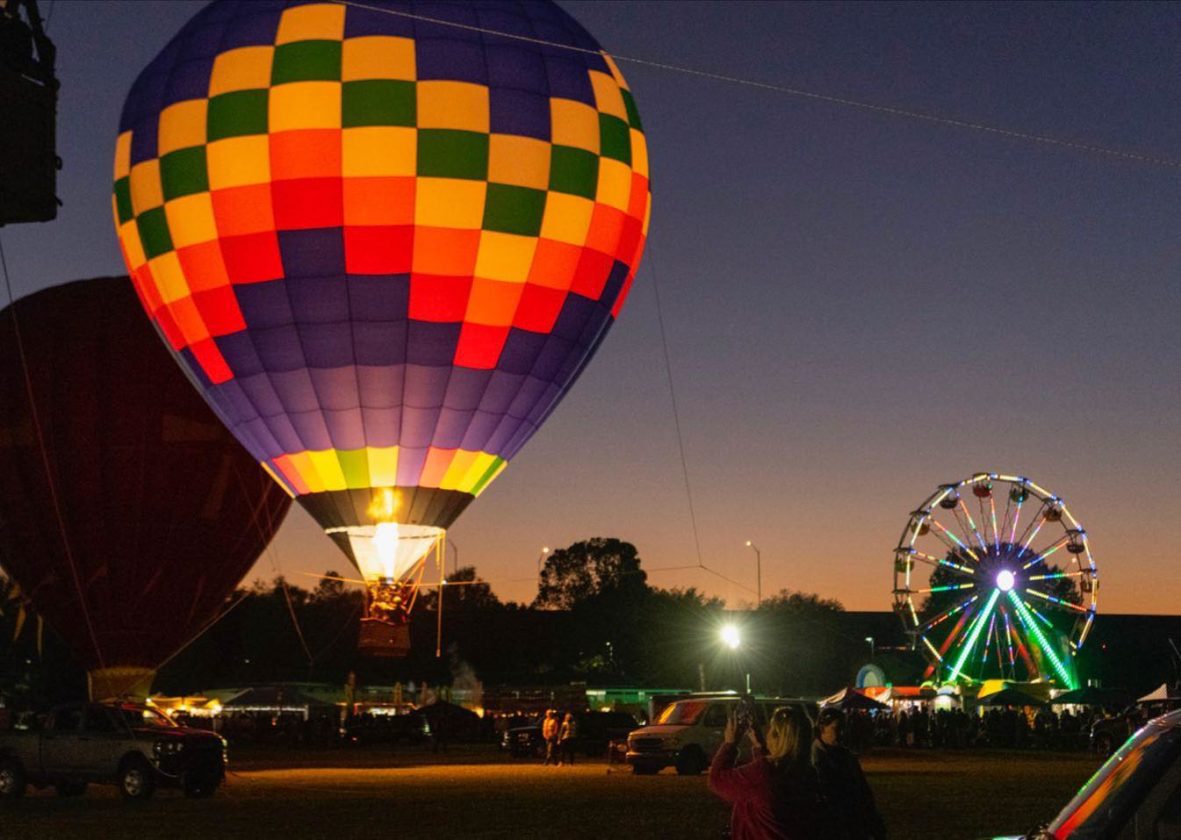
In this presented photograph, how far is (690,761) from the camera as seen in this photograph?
1238 inches

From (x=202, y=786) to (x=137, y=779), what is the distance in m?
1.02

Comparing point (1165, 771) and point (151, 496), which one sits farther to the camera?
point (151, 496)

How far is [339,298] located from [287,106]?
314 cm

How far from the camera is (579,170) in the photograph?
2934 cm

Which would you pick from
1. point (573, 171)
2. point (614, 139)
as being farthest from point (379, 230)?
point (614, 139)

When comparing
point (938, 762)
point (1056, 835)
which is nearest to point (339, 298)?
point (938, 762)

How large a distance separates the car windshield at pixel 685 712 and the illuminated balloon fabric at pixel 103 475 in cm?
1347

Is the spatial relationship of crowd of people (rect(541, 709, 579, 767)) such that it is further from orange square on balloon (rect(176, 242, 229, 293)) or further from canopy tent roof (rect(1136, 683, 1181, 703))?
orange square on balloon (rect(176, 242, 229, 293))

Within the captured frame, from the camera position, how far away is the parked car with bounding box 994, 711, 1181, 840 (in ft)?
18.3

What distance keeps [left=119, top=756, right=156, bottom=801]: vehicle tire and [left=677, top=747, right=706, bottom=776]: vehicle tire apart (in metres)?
10.4

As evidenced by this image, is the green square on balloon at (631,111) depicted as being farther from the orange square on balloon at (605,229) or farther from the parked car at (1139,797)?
the parked car at (1139,797)

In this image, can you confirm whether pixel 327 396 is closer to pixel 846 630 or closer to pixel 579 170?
pixel 579 170

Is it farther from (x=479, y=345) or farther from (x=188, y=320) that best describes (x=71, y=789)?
(x=479, y=345)

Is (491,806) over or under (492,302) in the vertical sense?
under
